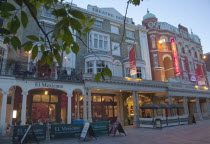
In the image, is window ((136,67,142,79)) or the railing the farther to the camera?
window ((136,67,142,79))

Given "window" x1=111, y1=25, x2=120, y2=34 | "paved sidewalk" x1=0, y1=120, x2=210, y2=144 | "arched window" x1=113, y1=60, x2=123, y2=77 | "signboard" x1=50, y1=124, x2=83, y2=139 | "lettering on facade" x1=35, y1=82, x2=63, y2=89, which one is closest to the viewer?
"paved sidewalk" x1=0, y1=120, x2=210, y2=144

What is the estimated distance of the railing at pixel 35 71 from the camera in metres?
14.9

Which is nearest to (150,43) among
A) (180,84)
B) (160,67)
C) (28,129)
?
(160,67)

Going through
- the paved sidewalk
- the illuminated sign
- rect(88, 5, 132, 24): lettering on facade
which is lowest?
the paved sidewalk

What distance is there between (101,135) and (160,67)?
17.5m

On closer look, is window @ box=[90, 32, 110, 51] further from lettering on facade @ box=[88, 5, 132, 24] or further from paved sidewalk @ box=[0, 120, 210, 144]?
paved sidewalk @ box=[0, 120, 210, 144]

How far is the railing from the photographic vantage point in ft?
48.9

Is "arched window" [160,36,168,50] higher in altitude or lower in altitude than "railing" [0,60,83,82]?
higher

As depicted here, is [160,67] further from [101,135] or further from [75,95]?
[101,135]

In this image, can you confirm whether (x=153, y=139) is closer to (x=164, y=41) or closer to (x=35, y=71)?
(x=35, y=71)

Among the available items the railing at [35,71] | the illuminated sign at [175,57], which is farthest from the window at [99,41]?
the illuminated sign at [175,57]

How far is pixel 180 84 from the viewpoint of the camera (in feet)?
84.2

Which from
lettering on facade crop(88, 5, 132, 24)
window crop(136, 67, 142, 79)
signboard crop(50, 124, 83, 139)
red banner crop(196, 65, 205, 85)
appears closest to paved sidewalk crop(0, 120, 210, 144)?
signboard crop(50, 124, 83, 139)

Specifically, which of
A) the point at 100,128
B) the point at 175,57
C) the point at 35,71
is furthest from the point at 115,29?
the point at 100,128
